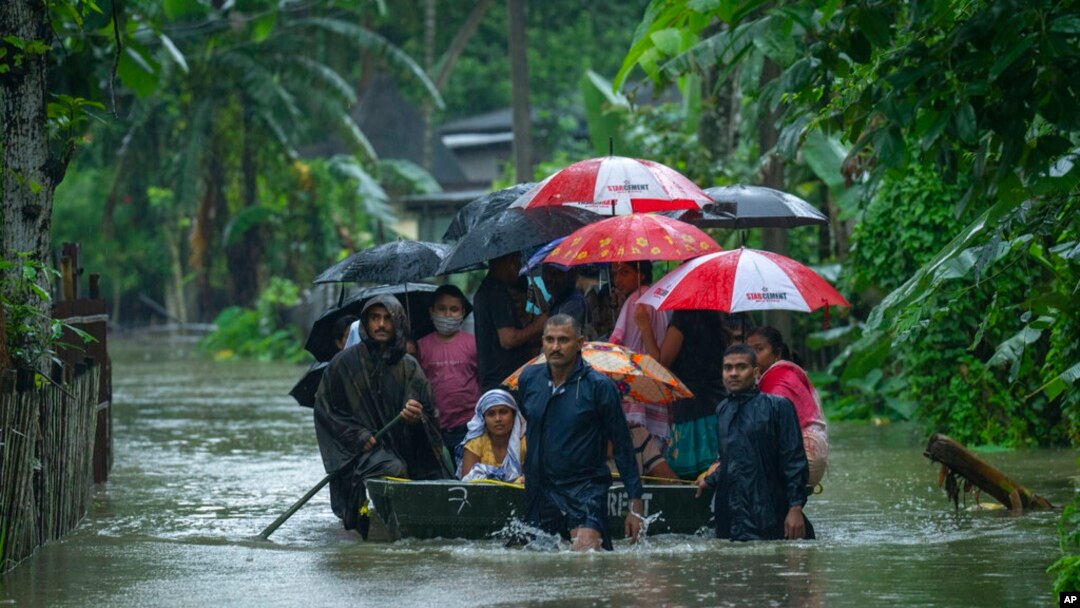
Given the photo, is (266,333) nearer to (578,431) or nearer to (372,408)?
(372,408)

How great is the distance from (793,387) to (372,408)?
112 inches

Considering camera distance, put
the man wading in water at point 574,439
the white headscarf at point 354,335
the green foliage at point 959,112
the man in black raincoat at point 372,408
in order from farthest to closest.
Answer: the white headscarf at point 354,335 → the man in black raincoat at point 372,408 → the man wading in water at point 574,439 → the green foliage at point 959,112

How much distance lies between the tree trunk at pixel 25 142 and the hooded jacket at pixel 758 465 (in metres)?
4.44

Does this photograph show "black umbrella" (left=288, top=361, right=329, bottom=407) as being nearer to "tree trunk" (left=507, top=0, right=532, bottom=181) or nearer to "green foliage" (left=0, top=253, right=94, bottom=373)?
"green foliage" (left=0, top=253, right=94, bottom=373)

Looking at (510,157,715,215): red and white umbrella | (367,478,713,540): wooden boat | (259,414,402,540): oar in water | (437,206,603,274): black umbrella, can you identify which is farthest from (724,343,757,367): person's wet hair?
Answer: (259,414,402,540): oar in water

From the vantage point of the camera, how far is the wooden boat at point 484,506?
33.4ft

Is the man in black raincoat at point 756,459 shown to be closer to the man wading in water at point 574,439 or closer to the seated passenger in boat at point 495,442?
the man wading in water at point 574,439

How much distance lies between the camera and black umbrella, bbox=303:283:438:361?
41.7 feet

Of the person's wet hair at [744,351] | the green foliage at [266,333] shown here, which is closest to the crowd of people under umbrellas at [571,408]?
the person's wet hair at [744,351]

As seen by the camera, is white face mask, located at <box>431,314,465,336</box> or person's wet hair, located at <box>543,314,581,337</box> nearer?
person's wet hair, located at <box>543,314,581,337</box>

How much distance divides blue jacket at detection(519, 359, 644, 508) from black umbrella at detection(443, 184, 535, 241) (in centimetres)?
280

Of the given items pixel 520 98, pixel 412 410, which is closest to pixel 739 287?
pixel 412 410

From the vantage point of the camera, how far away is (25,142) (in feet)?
36.0

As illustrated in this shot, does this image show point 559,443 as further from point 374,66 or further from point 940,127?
point 374,66
